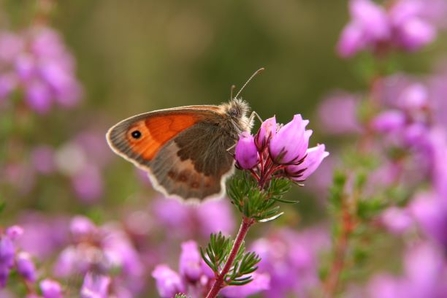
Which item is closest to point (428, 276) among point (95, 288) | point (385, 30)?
point (95, 288)

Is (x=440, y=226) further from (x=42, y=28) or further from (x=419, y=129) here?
(x=42, y=28)

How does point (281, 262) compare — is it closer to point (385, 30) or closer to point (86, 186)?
point (385, 30)

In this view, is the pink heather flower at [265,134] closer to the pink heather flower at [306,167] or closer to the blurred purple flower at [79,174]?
the pink heather flower at [306,167]

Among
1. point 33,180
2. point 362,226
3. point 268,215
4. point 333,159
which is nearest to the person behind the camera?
point 268,215

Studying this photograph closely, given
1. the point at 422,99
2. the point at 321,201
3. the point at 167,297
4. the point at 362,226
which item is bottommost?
the point at 167,297

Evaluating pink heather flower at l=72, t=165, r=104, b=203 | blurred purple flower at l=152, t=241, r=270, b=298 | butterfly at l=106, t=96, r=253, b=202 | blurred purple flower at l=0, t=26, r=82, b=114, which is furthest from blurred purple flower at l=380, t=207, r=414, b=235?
pink heather flower at l=72, t=165, r=104, b=203

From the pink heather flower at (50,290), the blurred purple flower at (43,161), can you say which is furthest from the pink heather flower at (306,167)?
the blurred purple flower at (43,161)

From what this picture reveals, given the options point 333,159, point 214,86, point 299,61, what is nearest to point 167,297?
point 333,159
